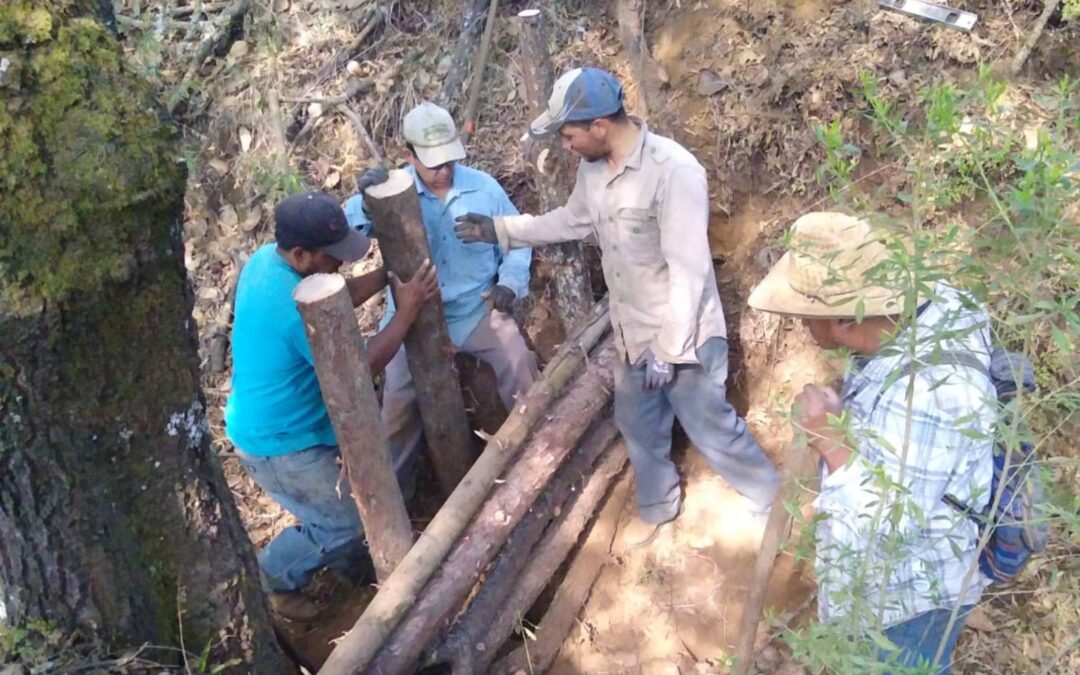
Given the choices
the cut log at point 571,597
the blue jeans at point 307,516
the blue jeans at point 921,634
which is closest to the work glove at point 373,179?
the blue jeans at point 307,516

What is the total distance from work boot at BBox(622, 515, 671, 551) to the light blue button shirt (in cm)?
139

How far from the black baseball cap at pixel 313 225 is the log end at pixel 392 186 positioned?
0.83 ft

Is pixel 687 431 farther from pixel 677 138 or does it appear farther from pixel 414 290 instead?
pixel 677 138

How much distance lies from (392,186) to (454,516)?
5.00ft

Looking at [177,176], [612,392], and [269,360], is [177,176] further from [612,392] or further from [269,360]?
[612,392]

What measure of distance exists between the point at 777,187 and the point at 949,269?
3156 millimetres

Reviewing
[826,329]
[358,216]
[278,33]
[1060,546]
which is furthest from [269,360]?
[278,33]

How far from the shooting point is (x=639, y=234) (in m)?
3.86

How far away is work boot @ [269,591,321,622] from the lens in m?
4.54

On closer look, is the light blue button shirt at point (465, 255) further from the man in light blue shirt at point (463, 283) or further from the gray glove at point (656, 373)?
the gray glove at point (656, 373)

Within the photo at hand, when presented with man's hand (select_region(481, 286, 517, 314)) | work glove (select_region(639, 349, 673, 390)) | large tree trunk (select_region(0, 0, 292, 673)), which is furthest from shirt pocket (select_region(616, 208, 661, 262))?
large tree trunk (select_region(0, 0, 292, 673))

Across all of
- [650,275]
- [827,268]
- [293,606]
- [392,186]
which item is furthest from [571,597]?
[827,268]

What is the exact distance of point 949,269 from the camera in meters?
1.86

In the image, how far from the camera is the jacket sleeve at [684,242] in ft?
12.1
